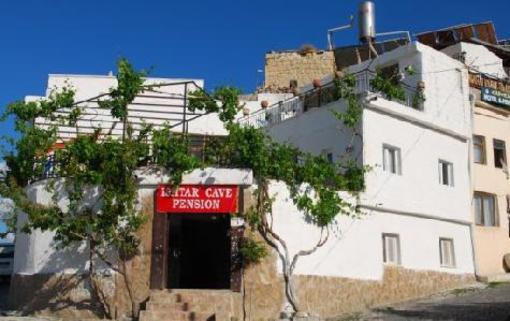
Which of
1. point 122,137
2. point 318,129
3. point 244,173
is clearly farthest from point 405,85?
point 122,137

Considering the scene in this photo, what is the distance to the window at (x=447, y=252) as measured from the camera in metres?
20.5

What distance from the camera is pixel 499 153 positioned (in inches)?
922

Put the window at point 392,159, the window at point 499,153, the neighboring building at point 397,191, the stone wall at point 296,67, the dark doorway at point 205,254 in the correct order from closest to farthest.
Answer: the neighboring building at point 397,191, the window at point 392,159, the dark doorway at point 205,254, the window at point 499,153, the stone wall at point 296,67

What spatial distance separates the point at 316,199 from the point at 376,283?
3110mm

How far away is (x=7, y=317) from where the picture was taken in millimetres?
15992

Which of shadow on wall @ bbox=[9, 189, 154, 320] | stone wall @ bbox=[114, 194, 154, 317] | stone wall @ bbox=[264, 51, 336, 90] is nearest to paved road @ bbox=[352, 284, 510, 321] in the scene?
stone wall @ bbox=[114, 194, 154, 317]

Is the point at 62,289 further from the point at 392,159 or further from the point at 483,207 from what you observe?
the point at 483,207

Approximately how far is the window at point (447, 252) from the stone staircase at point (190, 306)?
8455 mm

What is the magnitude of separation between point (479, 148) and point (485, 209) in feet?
7.46

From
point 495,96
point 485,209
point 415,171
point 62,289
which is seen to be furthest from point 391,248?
point 62,289

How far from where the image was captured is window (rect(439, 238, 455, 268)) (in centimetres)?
2053

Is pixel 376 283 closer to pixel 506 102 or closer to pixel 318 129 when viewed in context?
pixel 318 129

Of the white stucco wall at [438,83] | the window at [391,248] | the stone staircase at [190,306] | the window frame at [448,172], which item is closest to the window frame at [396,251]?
the window at [391,248]

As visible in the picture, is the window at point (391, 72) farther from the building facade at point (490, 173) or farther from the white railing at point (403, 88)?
the building facade at point (490, 173)
